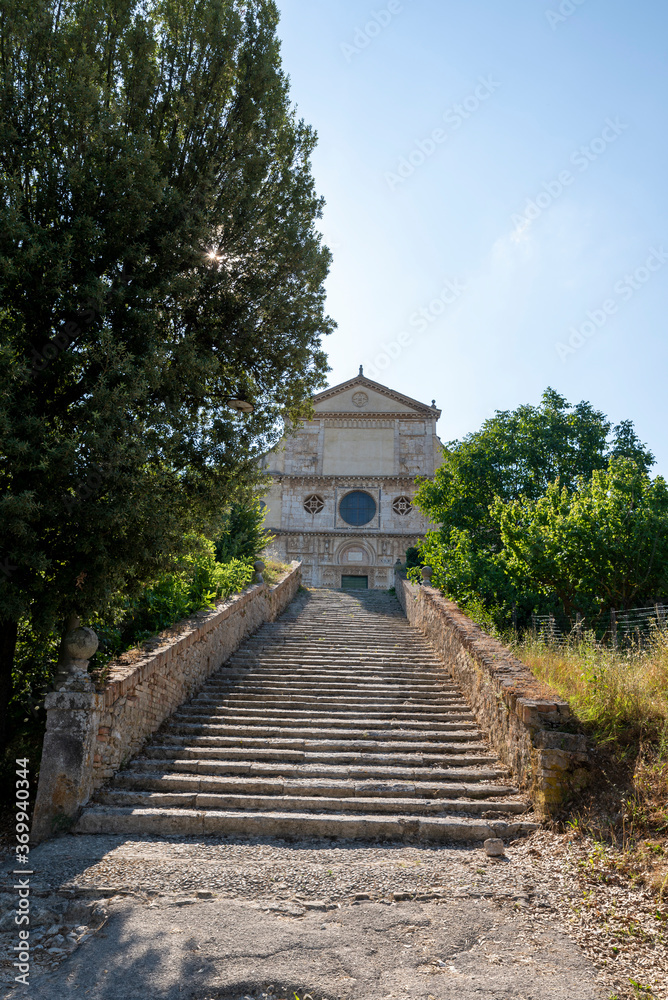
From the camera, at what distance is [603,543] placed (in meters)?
11.8

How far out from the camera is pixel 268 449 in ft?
28.0

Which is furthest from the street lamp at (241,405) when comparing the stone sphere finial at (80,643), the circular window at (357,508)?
the circular window at (357,508)

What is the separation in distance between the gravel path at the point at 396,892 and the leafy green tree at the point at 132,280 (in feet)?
7.49

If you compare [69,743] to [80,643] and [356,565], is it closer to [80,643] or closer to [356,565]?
[80,643]

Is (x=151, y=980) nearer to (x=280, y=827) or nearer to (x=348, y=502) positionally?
(x=280, y=827)

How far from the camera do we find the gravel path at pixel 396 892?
396 centimetres

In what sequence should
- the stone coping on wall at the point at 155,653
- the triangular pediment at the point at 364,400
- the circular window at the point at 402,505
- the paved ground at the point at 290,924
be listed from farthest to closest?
the triangular pediment at the point at 364,400
the circular window at the point at 402,505
the stone coping on wall at the point at 155,653
the paved ground at the point at 290,924

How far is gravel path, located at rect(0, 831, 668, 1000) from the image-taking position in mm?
3957

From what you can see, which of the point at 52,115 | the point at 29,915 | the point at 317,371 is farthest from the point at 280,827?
the point at 52,115

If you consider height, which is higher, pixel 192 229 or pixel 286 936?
pixel 192 229

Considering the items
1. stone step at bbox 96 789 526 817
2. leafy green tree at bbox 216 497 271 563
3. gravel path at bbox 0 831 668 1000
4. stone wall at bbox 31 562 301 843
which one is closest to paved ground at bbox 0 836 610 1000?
gravel path at bbox 0 831 668 1000

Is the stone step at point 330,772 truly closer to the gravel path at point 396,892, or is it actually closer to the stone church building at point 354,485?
the gravel path at point 396,892

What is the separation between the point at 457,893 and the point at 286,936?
145cm

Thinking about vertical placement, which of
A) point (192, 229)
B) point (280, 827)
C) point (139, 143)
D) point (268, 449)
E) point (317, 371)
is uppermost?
point (139, 143)
